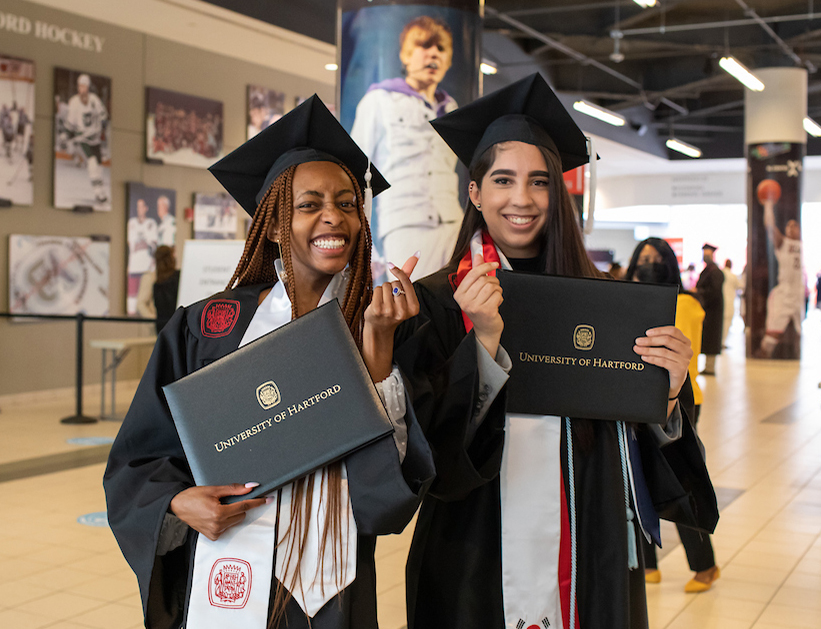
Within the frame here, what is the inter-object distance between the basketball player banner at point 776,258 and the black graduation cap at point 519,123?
516 inches

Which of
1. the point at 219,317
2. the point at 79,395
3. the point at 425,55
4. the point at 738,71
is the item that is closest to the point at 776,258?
the point at 738,71

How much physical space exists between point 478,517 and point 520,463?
0.49ft

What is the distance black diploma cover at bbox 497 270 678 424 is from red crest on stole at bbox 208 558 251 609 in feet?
2.02

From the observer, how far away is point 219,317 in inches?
68.3

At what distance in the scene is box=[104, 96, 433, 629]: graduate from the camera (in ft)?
5.05

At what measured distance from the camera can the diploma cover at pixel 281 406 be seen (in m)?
1.50

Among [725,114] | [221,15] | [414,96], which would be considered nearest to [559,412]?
[414,96]

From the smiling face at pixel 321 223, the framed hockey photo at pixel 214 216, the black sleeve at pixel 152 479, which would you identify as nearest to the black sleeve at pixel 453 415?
the smiling face at pixel 321 223

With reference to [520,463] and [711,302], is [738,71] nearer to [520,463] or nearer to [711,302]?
[711,302]

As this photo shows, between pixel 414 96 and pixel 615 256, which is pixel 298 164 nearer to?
pixel 414 96

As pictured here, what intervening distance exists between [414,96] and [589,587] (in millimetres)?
3758

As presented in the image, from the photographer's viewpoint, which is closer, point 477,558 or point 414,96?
point 477,558

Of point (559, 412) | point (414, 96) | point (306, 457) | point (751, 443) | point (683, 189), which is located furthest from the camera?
point (683, 189)

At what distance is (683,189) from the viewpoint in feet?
78.5
